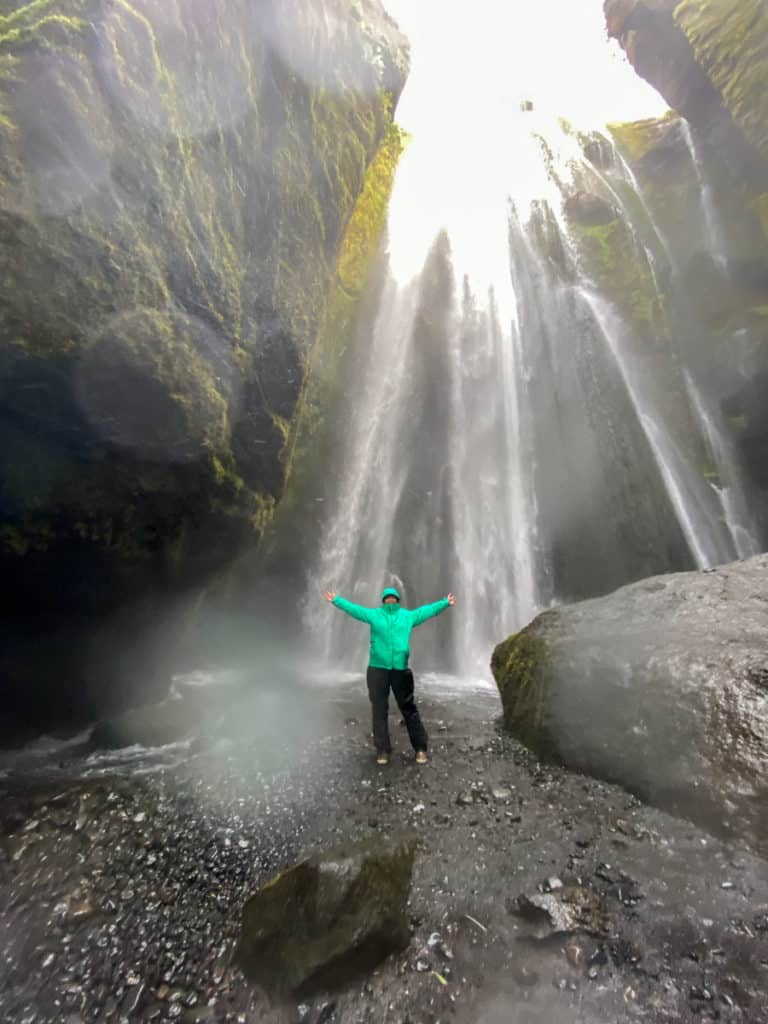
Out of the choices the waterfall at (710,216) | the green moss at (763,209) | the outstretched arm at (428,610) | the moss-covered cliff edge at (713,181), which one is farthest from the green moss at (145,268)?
the waterfall at (710,216)

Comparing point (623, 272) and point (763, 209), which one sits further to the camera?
point (623, 272)

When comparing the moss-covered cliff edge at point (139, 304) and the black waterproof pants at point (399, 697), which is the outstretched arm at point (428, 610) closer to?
the black waterproof pants at point (399, 697)

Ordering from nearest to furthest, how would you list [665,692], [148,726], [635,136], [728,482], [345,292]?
[665,692] < [148,726] < [345,292] < [728,482] < [635,136]

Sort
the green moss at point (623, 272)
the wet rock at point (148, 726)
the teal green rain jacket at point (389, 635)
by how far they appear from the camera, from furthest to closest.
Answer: the green moss at point (623, 272), the wet rock at point (148, 726), the teal green rain jacket at point (389, 635)

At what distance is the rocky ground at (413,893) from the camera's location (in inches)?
103

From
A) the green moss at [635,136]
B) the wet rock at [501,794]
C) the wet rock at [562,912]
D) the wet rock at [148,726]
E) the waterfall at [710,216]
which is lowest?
the wet rock at [562,912]

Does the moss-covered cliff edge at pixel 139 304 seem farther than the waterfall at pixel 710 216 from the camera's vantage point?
No

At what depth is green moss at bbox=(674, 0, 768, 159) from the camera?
16.2 meters

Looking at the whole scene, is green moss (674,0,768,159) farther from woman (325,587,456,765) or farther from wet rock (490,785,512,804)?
wet rock (490,785,512,804)

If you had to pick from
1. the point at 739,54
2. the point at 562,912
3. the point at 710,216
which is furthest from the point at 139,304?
the point at 710,216

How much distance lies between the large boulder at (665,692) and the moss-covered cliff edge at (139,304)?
5.71 meters

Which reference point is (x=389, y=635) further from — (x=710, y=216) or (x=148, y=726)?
(x=710, y=216)

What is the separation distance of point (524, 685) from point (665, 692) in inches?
82.4

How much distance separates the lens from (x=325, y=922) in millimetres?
3086
